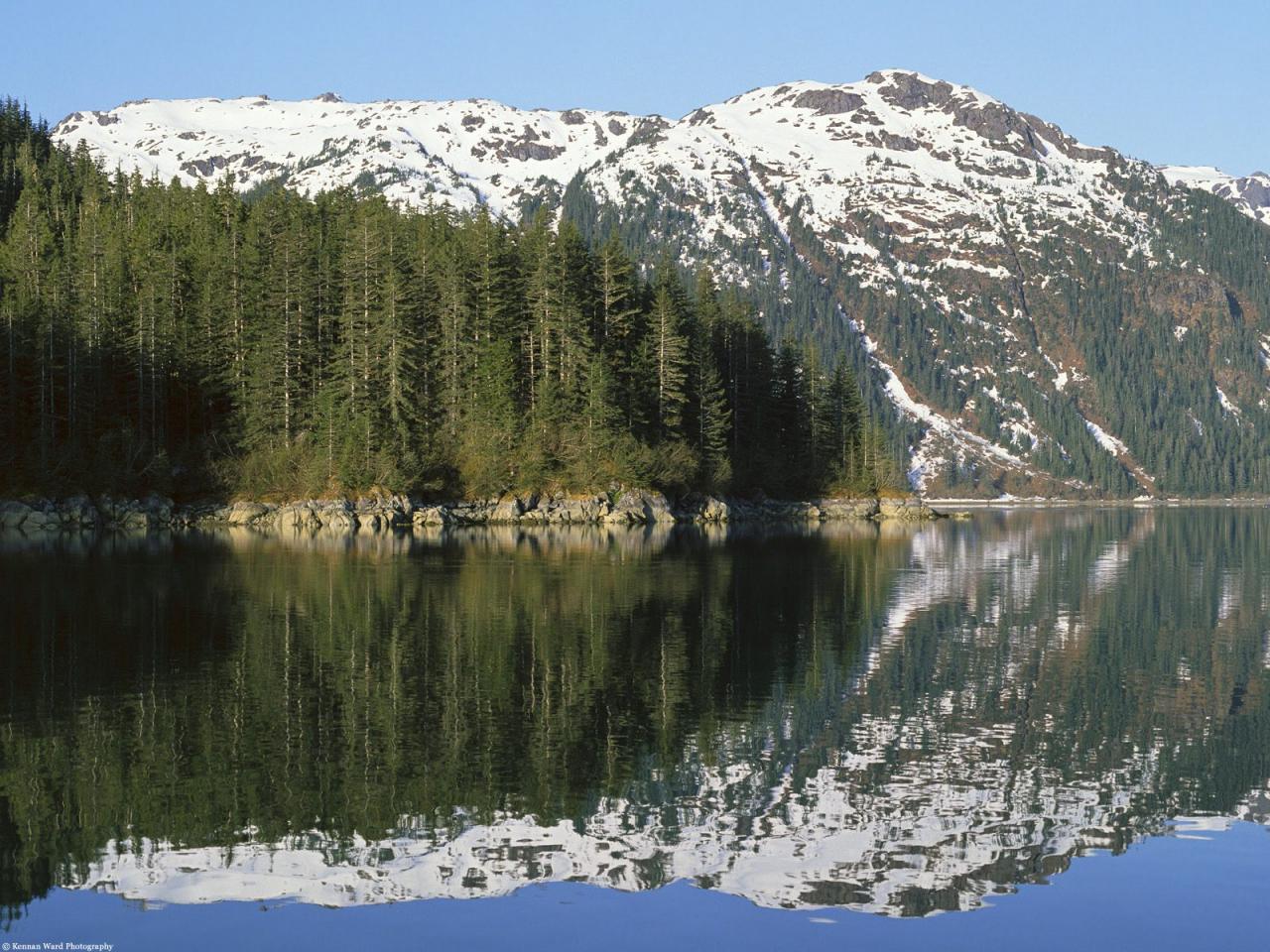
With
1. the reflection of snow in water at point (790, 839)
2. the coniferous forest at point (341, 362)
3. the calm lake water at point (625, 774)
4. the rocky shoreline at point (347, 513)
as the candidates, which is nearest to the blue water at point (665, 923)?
the calm lake water at point (625, 774)

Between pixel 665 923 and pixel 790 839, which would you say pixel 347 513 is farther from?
pixel 665 923

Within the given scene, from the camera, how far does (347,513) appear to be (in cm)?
11281

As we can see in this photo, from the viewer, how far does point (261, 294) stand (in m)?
128

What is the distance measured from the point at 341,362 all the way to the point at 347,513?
16.4m

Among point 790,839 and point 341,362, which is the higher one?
point 341,362

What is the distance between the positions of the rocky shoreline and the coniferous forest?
5.44ft

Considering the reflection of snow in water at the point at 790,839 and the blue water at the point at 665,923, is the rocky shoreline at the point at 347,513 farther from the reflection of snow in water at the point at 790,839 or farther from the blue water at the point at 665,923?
the blue water at the point at 665,923

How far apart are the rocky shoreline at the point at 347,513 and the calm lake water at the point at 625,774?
60.5m

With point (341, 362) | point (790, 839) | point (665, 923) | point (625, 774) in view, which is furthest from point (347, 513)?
point (665, 923)

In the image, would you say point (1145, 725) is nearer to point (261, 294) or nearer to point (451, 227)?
point (261, 294)

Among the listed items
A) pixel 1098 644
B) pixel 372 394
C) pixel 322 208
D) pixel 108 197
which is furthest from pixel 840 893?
pixel 108 197

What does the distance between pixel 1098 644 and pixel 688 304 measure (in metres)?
112

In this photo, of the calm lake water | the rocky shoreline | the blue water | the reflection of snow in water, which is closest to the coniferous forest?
the rocky shoreline

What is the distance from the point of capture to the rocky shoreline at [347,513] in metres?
107
